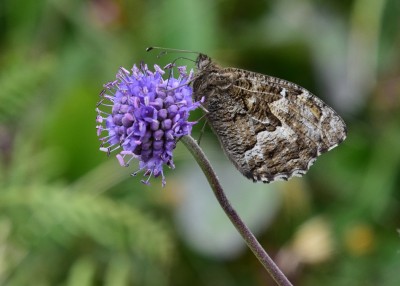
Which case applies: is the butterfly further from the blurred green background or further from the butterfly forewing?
the blurred green background

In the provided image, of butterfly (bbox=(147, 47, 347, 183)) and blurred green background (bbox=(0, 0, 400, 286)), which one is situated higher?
butterfly (bbox=(147, 47, 347, 183))

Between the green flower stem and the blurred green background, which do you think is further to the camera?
the blurred green background

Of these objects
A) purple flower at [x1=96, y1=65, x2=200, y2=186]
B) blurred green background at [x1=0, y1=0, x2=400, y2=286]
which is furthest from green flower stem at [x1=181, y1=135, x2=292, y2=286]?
blurred green background at [x1=0, y1=0, x2=400, y2=286]

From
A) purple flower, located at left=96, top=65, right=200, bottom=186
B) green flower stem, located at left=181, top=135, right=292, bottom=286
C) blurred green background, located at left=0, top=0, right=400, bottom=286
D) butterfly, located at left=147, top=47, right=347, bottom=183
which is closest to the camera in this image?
green flower stem, located at left=181, top=135, right=292, bottom=286

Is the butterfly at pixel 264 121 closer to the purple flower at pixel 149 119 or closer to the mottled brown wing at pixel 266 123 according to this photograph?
the mottled brown wing at pixel 266 123

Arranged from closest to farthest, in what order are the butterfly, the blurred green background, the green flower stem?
1. the green flower stem
2. the butterfly
3. the blurred green background

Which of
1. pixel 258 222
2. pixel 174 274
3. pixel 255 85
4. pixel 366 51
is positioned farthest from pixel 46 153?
pixel 255 85

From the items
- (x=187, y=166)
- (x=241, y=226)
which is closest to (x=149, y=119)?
(x=241, y=226)

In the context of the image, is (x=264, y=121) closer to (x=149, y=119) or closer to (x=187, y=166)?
(x=149, y=119)

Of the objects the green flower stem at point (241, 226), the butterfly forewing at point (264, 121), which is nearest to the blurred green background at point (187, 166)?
the butterfly forewing at point (264, 121)
